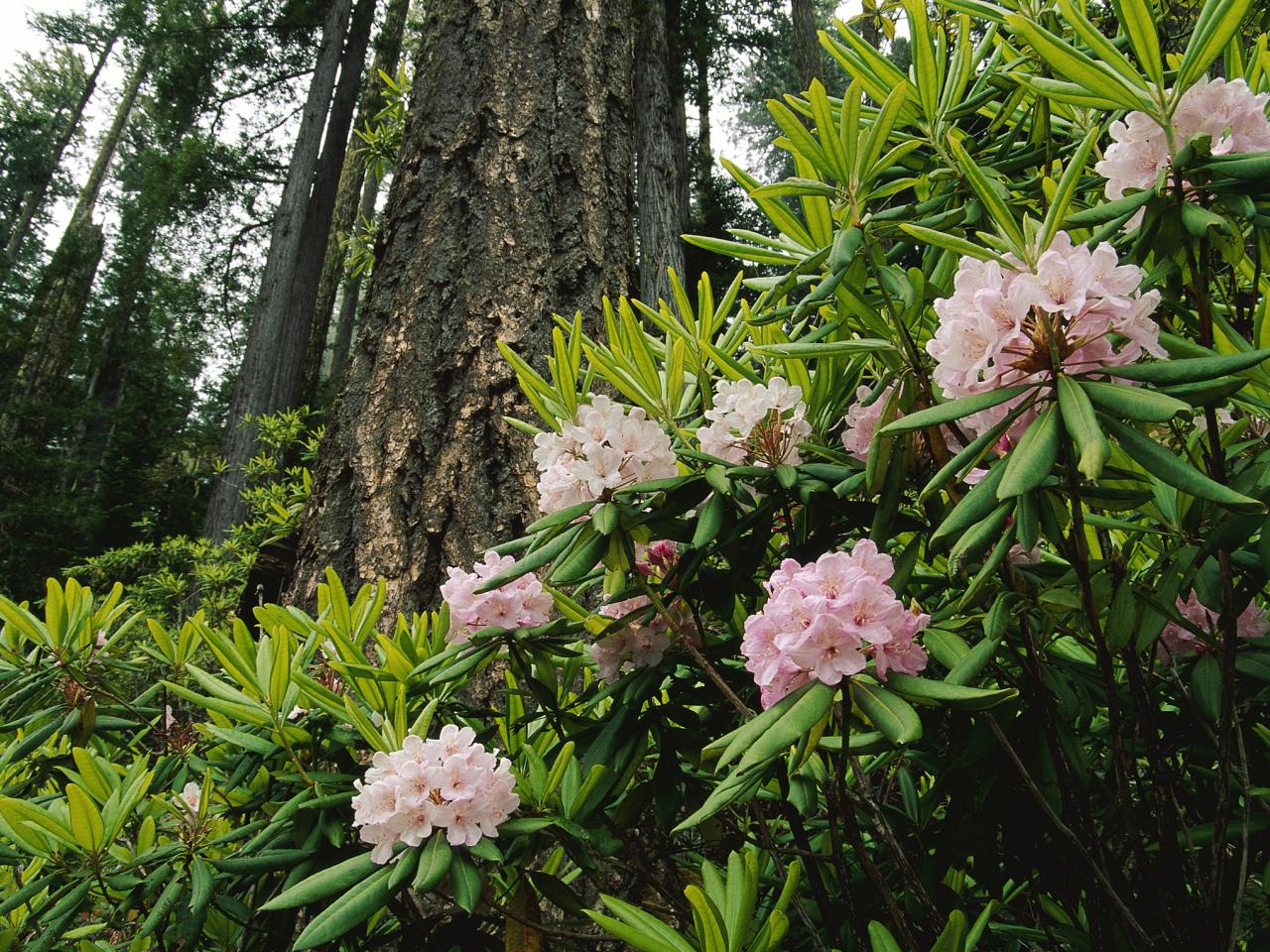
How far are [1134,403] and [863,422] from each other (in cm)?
34

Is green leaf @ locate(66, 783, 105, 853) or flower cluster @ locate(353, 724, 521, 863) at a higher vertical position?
flower cluster @ locate(353, 724, 521, 863)

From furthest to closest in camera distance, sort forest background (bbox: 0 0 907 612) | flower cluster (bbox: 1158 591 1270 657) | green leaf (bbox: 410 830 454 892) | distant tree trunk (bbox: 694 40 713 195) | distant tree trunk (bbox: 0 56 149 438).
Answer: distant tree trunk (bbox: 0 56 149 438) < distant tree trunk (bbox: 694 40 713 195) < forest background (bbox: 0 0 907 612) < flower cluster (bbox: 1158 591 1270 657) < green leaf (bbox: 410 830 454 892)

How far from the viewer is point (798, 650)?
0.68 m

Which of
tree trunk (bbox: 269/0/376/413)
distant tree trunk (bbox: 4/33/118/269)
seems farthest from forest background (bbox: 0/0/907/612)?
distant tree trunk (bbox: 4/33/118/269)

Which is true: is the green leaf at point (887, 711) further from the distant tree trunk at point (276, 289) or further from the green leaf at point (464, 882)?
the distant tree trunk at point (276, 289)

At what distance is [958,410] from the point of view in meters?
0.67

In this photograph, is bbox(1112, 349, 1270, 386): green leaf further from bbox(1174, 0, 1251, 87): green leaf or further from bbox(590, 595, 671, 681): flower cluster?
bbox(590, 595, 671, 681): flower cluster

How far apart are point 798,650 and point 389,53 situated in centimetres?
990

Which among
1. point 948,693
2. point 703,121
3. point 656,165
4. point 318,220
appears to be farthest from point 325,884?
point 703,121

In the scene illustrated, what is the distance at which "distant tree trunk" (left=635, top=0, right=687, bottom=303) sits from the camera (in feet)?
20.0

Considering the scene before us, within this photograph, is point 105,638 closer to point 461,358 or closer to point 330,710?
point 330,710

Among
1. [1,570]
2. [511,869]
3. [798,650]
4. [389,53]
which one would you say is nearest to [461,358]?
[511,869]

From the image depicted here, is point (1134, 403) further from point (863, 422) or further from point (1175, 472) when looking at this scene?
point (863, 422)

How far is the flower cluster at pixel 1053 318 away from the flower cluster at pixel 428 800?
2.15 feet
